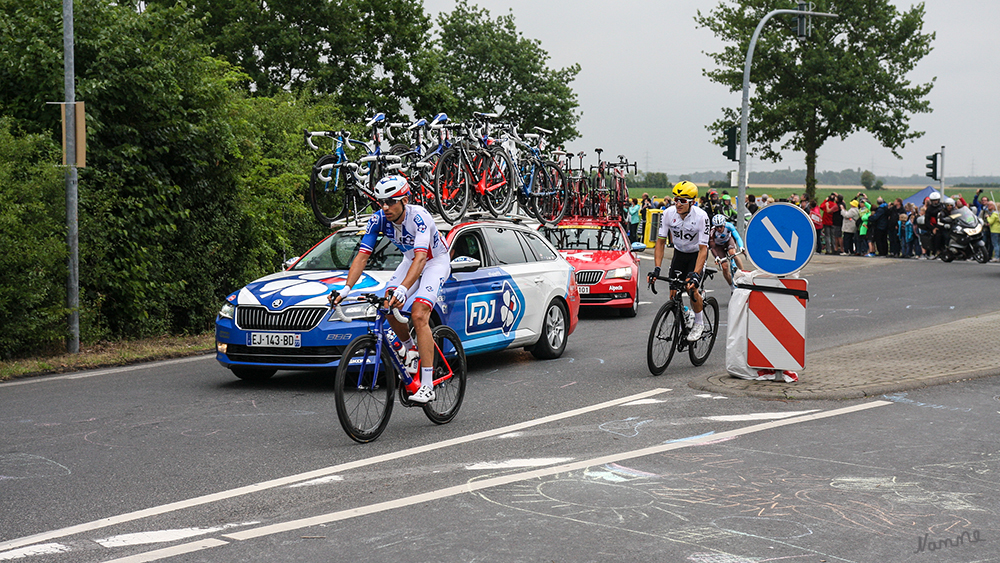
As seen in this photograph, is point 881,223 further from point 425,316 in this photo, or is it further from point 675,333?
point 425,316

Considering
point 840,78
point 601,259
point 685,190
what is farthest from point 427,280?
point 840,78

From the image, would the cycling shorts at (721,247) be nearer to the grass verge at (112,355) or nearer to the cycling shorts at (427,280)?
the grass verge at (112,355)

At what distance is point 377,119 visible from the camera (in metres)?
12.5

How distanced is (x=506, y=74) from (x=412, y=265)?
57.5m

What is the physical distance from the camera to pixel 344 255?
1067cm

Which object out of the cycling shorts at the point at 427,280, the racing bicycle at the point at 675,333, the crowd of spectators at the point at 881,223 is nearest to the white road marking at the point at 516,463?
the cycling shorts at the point at 427,280

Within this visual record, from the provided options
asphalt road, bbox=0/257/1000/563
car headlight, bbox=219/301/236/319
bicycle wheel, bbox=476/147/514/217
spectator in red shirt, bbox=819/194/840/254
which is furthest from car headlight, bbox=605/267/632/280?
spectator in red shirt, bbox=819/194/840/254

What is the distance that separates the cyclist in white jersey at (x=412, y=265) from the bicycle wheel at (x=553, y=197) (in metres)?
8.25

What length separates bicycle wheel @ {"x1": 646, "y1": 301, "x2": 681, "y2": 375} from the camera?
10.5 meters

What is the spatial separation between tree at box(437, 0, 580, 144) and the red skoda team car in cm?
4396

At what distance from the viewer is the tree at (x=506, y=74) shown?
62.4 m

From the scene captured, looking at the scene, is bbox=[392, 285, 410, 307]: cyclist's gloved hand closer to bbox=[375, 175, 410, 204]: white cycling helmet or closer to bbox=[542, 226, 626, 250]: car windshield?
bbox=[375, 175, 410, 204]: white cycling helmet

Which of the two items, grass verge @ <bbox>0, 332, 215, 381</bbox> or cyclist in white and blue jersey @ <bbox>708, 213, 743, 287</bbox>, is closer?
grass verge @ <bbox>0, 332, 215, 381</bbox>

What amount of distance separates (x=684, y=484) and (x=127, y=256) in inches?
352
